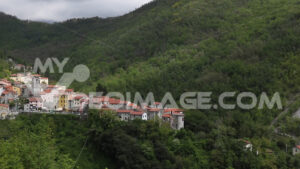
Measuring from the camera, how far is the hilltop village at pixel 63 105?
3069cm

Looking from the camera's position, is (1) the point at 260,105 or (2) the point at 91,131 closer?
(2) the point at 91,131

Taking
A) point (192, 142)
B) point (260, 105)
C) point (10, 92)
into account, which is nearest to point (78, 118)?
point (10, 92)

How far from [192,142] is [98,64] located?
4749cm

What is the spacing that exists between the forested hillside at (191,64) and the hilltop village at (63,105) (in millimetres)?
2247

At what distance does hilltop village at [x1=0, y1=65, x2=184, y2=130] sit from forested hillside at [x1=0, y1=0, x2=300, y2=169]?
7.37 ft

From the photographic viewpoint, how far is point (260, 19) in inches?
2697

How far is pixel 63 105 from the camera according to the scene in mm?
32969

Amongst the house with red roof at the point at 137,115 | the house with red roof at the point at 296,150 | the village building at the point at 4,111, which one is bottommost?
the house with red roof at the point at 296,150

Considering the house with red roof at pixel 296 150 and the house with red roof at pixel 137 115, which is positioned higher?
the house with red roof at pixel 137 115

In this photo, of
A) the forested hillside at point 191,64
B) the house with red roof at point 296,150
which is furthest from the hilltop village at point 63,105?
the house with red roof at point 296,150

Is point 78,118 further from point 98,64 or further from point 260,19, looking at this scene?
point 260,19

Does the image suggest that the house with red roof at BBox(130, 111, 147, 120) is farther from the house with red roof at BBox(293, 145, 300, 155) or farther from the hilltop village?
the house with red roof at BBox(293, 145, 300, 155)

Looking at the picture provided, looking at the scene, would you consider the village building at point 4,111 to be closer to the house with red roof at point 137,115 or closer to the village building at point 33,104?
the village building at point 33,104

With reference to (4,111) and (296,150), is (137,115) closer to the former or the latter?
(4,111)
